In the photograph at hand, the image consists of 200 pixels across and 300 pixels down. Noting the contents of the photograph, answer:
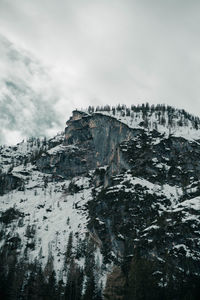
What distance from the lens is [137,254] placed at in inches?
4429

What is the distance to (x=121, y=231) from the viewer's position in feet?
433

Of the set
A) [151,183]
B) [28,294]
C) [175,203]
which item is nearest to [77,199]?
[151,183]

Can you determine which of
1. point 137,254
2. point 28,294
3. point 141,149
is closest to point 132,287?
point 28,294

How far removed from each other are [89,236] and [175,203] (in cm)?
4228

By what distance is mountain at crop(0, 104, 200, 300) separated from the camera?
9175 cm

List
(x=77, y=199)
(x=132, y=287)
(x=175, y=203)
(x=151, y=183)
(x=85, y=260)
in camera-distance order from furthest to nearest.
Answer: (x=77, y=199)
(x=151, y=183)
(x=175, y=203)
(x=85, y=260)
(x=132, y=287)

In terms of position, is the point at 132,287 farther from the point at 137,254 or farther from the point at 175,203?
the point at 175,203

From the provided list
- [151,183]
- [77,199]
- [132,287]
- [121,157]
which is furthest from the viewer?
[77,199]

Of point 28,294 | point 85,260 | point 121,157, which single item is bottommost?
point 28,294

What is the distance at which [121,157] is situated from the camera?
172 meters

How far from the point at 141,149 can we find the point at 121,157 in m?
12.7

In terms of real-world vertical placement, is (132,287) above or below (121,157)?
below

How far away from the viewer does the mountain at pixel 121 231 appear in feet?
301

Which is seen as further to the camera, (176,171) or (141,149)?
(141,149)
